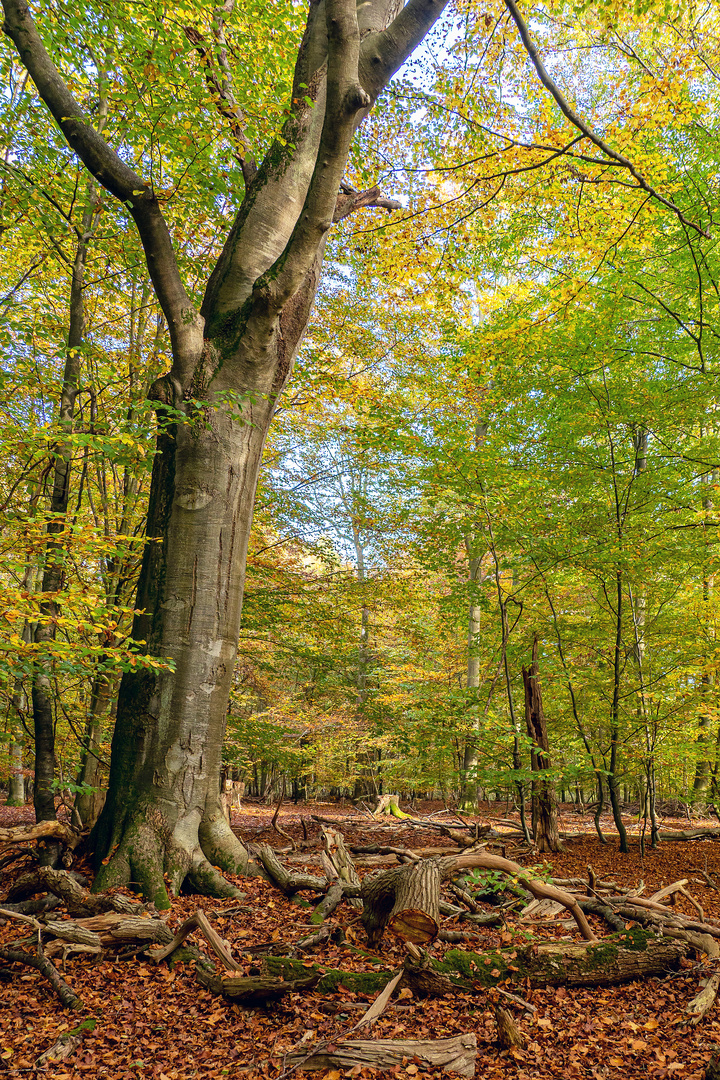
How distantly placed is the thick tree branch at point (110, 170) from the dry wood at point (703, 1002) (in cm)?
552

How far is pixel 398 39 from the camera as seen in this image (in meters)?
4.96

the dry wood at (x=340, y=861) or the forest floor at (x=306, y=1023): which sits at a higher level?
the dry wood at (x=340, y=861)

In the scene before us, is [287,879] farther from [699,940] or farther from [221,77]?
[221,77]

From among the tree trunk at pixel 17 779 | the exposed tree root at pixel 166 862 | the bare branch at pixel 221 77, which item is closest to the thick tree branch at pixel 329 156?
the bare branch at pixel 221 77

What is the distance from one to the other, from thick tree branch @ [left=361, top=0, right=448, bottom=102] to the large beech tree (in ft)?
0.04

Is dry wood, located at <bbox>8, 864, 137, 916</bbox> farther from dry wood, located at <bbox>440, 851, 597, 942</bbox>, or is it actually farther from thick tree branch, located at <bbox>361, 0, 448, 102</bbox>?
thick tree branch, located at <bbox>361, 0, 448, 102</bbox>

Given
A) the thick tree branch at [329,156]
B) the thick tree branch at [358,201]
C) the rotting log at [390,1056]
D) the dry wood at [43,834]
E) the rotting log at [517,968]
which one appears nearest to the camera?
the rotting log at [390,1056]

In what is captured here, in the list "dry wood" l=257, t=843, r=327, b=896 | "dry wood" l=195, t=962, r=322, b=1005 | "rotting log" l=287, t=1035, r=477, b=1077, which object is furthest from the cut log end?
"dry wood" l=257, t=843, r=327, b=896

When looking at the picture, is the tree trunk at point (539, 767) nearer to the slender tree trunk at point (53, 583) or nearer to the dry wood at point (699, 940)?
the dry wood at point (699, 940)

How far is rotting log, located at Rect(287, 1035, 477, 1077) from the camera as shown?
7.76ft

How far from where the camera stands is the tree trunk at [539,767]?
735cm

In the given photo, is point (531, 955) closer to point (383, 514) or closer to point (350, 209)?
point (350, 209)

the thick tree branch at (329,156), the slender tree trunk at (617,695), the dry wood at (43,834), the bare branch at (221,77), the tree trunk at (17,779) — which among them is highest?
the bare branch at (221,77)

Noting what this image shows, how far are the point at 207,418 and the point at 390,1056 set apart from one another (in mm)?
4333
